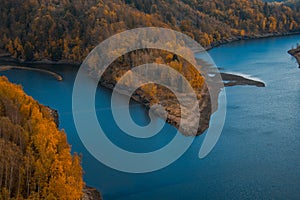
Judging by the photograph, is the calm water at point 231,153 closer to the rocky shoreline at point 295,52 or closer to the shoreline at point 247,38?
the rocky shoreline at point 295,52

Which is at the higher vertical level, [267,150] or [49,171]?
[49,171]

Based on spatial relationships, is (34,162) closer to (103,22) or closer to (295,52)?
(103,22)

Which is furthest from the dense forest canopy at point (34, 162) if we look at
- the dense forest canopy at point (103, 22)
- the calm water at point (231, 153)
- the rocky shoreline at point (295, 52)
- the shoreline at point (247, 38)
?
the shoreline at point (247, 38)

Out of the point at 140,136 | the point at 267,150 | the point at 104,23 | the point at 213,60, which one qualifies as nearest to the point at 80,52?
the point at 104,23

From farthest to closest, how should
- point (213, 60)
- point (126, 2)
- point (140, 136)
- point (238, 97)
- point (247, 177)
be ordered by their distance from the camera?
point (126, 2)
point (213, 60)
point (238, 97)
point (140, 136)
point (247, 177)

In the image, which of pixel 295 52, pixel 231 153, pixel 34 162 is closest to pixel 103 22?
pixel 295 52

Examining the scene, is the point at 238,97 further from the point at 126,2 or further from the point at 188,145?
the point at 126,2

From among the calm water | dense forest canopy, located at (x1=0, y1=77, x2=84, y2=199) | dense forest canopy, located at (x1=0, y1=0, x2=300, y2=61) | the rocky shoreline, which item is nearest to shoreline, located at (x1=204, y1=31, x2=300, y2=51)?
dense forest canopy, located at (x1=0, y1=0, x2=300, y2=61)

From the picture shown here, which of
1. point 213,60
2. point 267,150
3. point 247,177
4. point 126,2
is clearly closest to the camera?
point 247,177
